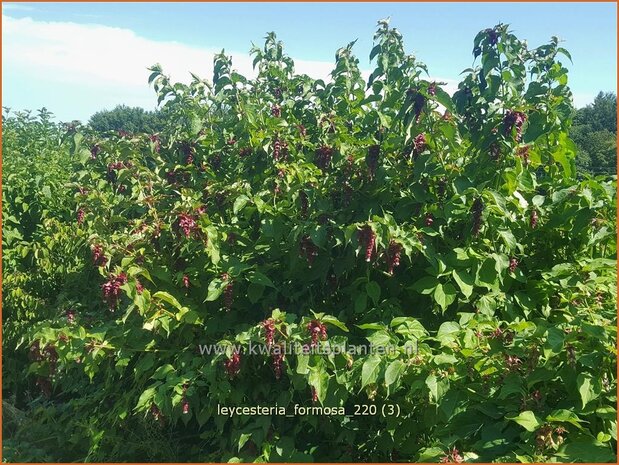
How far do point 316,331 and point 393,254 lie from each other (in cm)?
42

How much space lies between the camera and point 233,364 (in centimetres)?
232

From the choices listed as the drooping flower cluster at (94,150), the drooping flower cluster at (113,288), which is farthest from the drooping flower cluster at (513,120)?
the drooping flower cluster at (94,150)

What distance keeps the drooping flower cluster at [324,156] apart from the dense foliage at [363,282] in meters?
0.01

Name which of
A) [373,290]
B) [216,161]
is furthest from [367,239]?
[216,161]

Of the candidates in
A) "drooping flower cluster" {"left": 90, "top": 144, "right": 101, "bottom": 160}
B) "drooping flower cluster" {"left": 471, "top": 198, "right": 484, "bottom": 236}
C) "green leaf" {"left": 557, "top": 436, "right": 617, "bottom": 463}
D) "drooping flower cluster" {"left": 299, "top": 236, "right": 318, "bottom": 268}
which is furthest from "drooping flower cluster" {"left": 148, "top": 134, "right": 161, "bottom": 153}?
"green leaf" {"left": 557, "top": 436, "right": 617, "bottom": 463}

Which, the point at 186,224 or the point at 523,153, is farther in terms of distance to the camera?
the point at 523,153

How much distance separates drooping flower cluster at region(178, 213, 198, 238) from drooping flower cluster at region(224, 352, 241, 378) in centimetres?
A: 54

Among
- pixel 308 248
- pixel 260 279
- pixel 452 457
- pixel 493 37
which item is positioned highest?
pixel 493 37

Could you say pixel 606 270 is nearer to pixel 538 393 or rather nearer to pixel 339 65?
pixel 538 393

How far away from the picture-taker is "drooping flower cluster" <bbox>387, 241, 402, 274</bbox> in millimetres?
2264

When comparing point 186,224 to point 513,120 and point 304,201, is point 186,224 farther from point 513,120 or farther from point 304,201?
point 513,120

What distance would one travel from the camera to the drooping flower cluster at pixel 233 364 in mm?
2305

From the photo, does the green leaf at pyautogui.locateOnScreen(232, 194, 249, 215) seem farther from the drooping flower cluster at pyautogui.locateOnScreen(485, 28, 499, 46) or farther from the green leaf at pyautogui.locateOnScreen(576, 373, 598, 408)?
the green leaf at pyautogui.locateOnScreen(576, 373, 598, 408)

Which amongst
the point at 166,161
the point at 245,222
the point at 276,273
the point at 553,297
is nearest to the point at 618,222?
the point at 553,297
